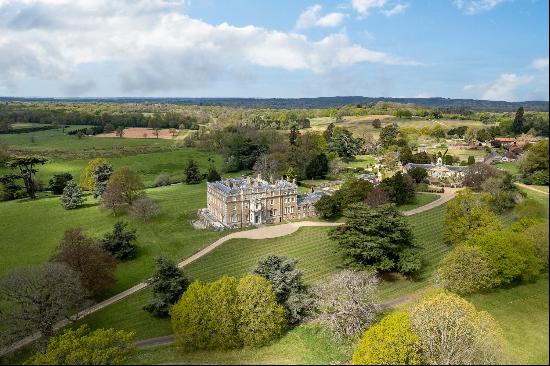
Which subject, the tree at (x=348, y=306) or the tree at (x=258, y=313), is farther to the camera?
the tree at (x=348, y=306)

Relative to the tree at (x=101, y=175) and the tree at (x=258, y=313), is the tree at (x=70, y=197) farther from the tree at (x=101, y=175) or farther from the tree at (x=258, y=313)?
the tree at (x=258, y=313)

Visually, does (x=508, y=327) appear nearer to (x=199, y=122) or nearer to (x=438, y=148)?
(x=438, y=148)

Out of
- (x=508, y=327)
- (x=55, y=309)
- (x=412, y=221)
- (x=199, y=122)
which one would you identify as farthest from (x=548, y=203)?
(x=199, y=122)

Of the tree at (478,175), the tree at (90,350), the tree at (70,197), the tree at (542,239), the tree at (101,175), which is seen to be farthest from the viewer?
the tree at (101,175)

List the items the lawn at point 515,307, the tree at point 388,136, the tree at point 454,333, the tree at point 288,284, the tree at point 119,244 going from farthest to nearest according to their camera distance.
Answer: the tree at point 388,136
the tree at point 119,244
the tree at point 288,284
the lawn at point 515,307
the tree at point 454,333

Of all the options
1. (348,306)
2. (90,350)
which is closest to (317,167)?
(348,306)

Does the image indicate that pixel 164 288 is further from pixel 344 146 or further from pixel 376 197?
pixel 344 146

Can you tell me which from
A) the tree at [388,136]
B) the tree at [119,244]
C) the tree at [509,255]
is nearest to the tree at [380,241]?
the tree at [509,255]

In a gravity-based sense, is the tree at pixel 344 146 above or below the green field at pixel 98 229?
above

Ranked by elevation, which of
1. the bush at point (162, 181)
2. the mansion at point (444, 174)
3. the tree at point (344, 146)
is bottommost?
the bush at point (162, 181)
